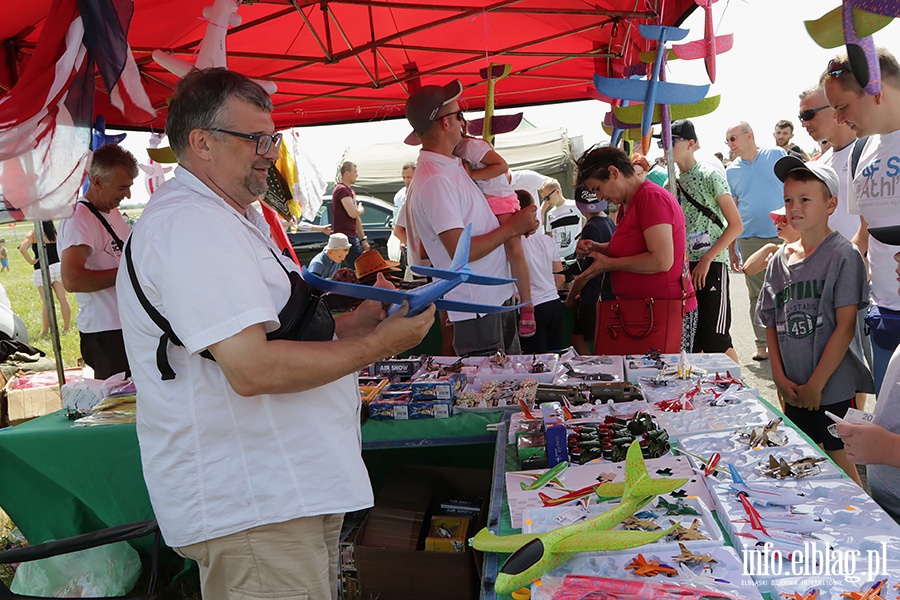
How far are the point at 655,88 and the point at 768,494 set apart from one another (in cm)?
184

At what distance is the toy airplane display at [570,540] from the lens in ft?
3.92

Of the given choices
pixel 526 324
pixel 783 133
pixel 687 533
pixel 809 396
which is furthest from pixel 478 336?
pixel 783 133

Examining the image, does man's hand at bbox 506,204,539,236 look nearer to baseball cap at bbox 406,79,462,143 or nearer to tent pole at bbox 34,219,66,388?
baseball cap at bbox 406,79,462,143

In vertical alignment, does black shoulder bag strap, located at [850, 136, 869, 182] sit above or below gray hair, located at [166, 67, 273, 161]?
below

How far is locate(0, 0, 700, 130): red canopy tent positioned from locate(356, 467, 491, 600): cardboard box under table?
1.86 metres

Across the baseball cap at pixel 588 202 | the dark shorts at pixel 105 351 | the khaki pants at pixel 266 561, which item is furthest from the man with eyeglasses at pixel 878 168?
the dark shorts at pixel 105 351

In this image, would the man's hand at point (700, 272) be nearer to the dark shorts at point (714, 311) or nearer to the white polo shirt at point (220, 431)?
the dark shorts at point (714, 311)

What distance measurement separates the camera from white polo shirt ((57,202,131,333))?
10.4ft

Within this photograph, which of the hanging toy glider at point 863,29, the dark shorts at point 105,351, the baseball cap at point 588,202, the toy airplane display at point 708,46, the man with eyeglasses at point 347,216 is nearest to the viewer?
the hanging toy glider at point 863,29

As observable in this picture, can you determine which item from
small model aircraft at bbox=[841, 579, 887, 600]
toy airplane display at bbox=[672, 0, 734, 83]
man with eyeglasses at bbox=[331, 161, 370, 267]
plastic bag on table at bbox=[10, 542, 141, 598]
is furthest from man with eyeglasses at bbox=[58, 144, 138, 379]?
man with eyeglasses at bbox=[331, 161, 370, 267]

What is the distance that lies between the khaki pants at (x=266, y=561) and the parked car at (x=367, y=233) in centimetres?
761

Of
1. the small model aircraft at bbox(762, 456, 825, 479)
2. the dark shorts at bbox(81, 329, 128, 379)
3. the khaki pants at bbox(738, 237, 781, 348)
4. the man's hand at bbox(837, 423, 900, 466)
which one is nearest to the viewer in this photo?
the man's hand at bbox(837, 423, 900, 466)

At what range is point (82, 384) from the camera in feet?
8.79

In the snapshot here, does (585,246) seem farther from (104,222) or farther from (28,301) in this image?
(28,301)
